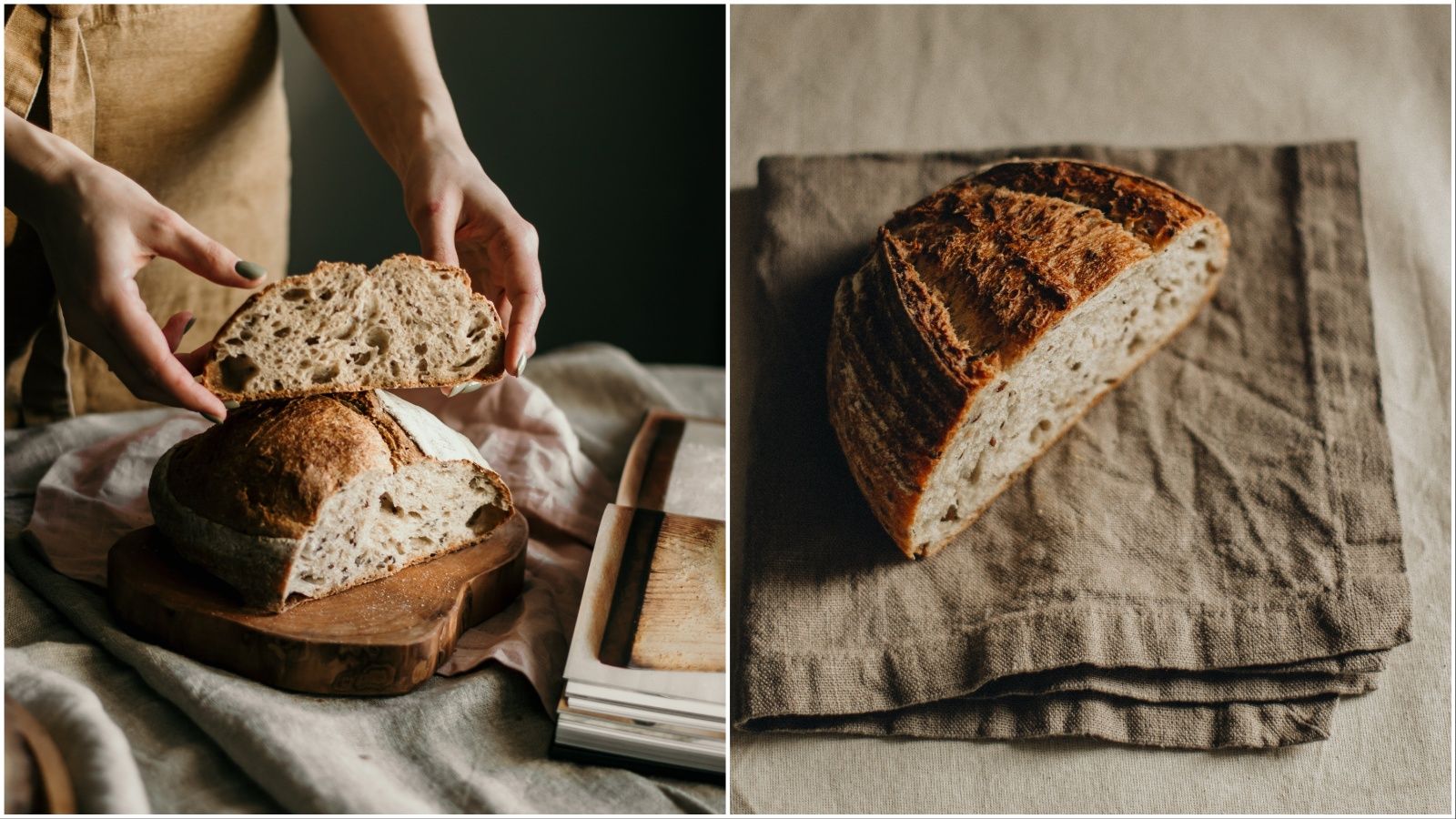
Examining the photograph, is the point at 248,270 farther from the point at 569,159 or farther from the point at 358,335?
the point at 569,159

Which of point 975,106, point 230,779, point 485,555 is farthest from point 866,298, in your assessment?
point 230,779

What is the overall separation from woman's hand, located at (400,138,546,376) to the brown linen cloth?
280mm

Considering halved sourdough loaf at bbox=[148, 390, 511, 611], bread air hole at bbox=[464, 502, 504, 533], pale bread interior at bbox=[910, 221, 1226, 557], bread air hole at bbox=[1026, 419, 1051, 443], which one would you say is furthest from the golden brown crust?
bread air hole at bbox=[1026, 419, 1051, 443]

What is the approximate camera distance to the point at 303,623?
3.04 ft

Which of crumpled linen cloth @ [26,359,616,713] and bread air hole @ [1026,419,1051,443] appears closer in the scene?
crumpled linen cloth @ [26,359,616,713]

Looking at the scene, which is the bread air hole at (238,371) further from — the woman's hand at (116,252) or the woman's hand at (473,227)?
the woman's hand at (473,227)

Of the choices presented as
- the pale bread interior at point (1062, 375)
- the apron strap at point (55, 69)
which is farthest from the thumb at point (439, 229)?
the pale bread interior at point (1062, 375)

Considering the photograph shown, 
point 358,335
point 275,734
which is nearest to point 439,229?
point 358,335

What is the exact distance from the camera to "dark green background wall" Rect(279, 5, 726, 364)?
1.62m

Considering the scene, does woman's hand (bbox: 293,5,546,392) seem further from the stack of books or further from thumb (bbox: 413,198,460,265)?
the stack of books

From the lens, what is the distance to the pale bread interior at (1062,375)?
1077 millimetres

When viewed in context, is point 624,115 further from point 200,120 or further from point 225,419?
point 225,419

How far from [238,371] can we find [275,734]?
35 cm

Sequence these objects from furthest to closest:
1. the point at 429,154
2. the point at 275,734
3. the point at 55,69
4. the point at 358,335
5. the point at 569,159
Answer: the point at 569,159 < the point at 429,154 < the point at 55,69 < the point at 358,335 < the point at 275,734
